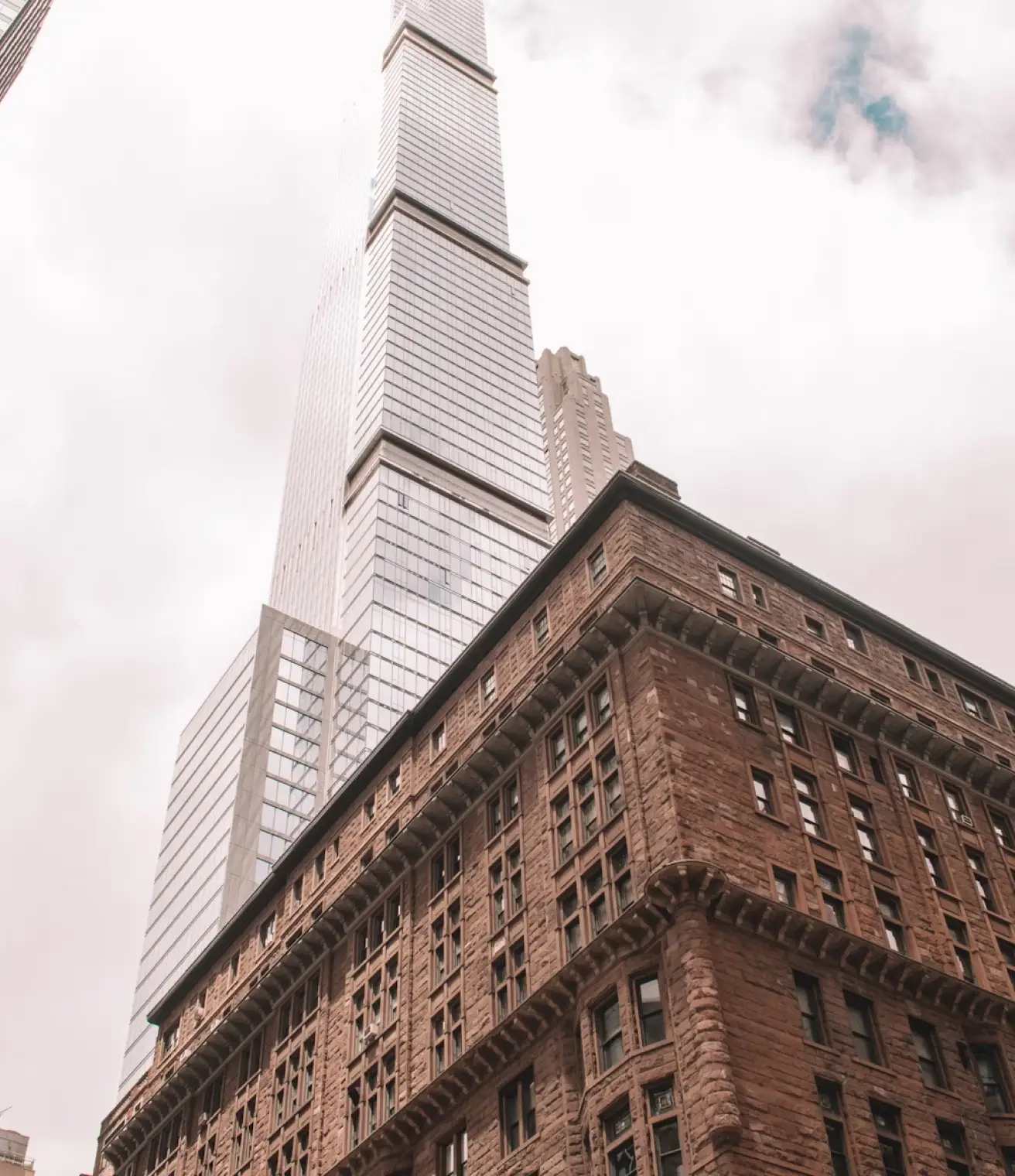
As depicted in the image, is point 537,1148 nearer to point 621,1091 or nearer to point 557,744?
point 621,1091

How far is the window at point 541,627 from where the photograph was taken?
5788 cm

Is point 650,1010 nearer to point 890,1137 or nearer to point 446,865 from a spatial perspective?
point 890,1137

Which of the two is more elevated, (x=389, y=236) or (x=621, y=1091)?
(x=389, y=236)

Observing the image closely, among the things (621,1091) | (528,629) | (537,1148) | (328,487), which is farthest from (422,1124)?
(328,487)

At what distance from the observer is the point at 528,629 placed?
5928 cm

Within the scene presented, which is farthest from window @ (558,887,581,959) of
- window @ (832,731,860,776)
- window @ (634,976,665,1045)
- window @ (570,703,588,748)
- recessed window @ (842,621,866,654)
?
recessed window @ (842,621,866,654)

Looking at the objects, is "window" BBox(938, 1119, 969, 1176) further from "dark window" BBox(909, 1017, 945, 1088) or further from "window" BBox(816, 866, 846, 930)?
"window" BBox(816, 866, 846, 930)

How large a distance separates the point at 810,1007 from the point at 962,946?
384 inches

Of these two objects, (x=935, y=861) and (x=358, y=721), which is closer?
(x=935, y=861)

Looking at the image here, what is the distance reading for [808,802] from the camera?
5103 cm

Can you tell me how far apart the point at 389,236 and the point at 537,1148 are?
16201 centimetres

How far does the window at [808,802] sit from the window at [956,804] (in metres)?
8.58

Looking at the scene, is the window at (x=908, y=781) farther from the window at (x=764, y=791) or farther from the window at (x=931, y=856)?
the window at (x=764, y=791)

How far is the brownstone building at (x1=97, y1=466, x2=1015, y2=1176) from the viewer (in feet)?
137
